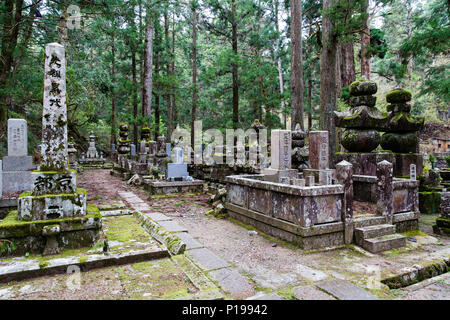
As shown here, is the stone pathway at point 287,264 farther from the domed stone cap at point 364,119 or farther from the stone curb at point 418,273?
the domed stone cap at point 364,119

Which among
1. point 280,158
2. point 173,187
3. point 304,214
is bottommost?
point 173,187

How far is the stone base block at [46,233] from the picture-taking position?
369 centimetres

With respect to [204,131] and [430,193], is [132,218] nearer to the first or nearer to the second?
[430,193]

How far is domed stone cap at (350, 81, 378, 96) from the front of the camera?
7.14 m

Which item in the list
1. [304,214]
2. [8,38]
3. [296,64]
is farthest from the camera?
[296,64]

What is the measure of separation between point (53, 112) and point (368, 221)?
569 centimetres

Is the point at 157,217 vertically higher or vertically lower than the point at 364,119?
lower

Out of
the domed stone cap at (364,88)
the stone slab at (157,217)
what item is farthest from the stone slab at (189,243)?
the domed stone cap at (364,88)

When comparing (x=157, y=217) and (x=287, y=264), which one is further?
(x=157, y=217)

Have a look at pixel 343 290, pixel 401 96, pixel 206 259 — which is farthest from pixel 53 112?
pixel 401 96

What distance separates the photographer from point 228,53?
16734 millimetres

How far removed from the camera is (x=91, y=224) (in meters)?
4.08

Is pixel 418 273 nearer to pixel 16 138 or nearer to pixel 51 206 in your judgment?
pixel 51 206

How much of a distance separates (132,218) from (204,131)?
20373 millimetres
